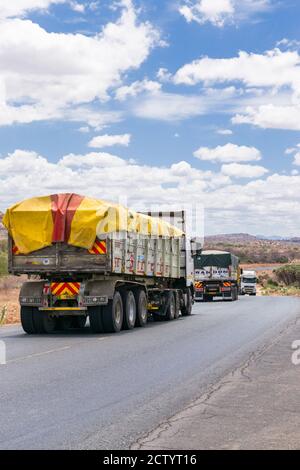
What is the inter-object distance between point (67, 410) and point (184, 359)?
221 inches

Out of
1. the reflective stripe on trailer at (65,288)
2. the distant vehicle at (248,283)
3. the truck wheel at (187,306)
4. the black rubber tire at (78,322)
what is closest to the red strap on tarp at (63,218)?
the reflective stripe on trailer at (65,288)

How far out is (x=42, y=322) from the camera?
20703 millimetres

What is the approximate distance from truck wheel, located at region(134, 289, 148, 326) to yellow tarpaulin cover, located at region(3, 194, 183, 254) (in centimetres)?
268

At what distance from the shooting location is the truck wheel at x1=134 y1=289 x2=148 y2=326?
74.4 ft

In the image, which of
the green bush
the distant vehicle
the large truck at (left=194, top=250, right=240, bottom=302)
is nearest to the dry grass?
the large truck at (left=194, top=250, right=240, bottom=302)

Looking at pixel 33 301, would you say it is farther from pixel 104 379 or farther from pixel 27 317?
pixel 104 379

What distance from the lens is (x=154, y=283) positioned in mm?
25219

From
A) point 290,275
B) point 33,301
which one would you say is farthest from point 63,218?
point 290,275

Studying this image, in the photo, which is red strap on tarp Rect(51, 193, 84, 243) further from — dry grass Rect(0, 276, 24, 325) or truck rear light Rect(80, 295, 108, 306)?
dry grass Rect(0, 276, 24, 325)

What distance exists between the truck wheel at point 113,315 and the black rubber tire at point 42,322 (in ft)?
5.57

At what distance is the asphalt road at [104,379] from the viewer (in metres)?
8.04

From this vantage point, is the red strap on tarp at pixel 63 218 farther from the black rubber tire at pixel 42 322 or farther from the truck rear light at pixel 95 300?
the black rubber tire at pixel 42 322

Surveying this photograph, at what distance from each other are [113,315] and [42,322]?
2.01 m
